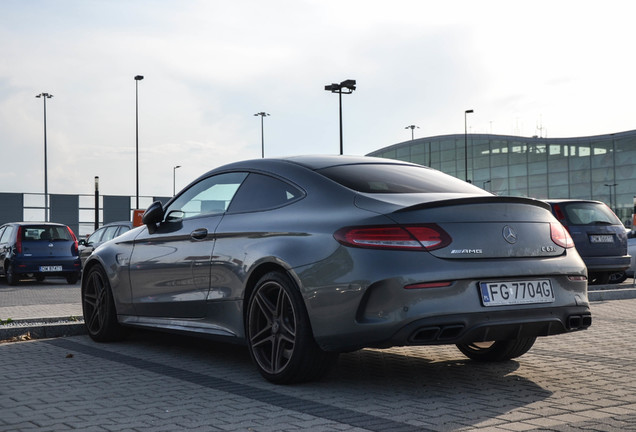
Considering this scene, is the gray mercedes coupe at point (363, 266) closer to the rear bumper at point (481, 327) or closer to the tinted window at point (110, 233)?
the rear bumper at point (481, 327)

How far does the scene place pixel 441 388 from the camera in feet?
18.1

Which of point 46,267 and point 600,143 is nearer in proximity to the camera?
point 46,267

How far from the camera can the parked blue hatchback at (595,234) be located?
48.5 feet

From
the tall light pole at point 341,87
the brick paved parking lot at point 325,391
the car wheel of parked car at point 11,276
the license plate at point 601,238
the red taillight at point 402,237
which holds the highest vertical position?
the tall light pole at point 341,87

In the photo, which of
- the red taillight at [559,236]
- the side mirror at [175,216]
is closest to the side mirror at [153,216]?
the side mirror at [175,216]

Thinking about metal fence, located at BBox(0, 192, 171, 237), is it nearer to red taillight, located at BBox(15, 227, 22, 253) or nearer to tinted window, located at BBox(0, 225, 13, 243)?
tinted window, located at BBox(0, 225, 13, 243)

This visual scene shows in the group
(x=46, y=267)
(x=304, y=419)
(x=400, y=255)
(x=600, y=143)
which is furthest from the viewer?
(x=600, y=143)

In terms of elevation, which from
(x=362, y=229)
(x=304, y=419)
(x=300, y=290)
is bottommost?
(x=304, y=419)

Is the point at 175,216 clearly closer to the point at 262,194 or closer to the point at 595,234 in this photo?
the point at 262,194

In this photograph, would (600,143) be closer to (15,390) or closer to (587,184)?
(587,184)

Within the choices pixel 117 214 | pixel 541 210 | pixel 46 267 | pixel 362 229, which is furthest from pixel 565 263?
pixel 117 214

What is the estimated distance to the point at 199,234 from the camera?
21.5ft

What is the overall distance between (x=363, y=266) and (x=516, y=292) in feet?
3.22

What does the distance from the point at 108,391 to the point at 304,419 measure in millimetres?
1566
